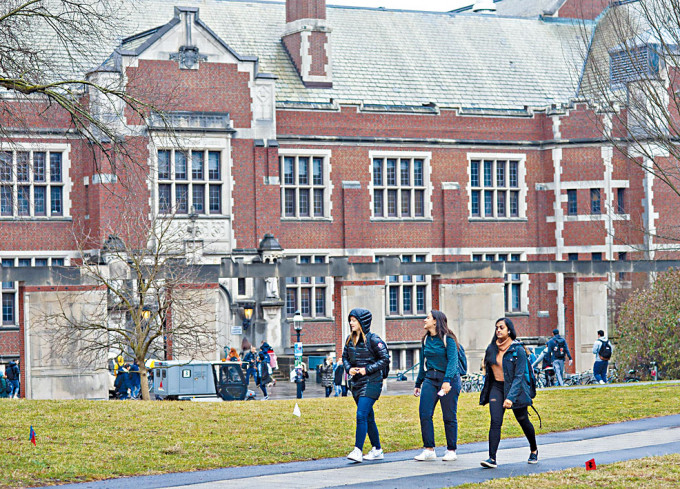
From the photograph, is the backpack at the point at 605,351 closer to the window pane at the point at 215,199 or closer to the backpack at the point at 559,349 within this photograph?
the backpack at the point at 559,349

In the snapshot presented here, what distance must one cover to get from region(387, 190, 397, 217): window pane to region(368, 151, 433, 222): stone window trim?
0.19ft

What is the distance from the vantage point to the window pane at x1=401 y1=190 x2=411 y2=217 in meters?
41.6

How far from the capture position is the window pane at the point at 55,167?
121 feet

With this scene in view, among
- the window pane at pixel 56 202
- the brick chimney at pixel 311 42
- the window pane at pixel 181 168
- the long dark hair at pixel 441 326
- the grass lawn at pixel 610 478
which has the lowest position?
the grass lawn at pixel 610 478

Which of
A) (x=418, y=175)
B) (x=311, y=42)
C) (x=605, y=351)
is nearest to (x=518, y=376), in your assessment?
(x=605, y=351)

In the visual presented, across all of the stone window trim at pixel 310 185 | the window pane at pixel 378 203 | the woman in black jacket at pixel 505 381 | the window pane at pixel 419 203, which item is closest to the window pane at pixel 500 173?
the window pane at pixel 419 203

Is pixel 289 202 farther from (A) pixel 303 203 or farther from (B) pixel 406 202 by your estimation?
(B) pixel 406 202

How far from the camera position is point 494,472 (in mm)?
12711

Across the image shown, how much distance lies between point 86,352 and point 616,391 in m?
11.7

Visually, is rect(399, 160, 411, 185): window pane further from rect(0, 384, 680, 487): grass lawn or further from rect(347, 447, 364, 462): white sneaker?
rect(347, 447, 364, 462): white sneaker

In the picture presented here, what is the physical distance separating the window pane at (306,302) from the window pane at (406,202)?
466cm

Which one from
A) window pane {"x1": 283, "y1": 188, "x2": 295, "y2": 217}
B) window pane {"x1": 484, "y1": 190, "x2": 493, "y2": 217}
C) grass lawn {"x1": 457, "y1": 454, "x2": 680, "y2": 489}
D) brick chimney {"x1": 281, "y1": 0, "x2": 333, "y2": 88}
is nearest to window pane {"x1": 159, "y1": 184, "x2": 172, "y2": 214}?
window pane {"x1": 283, "y1": 188, "x2": 295, "y2": 217}

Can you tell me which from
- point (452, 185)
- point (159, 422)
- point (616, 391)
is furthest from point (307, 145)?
point (159, 422)

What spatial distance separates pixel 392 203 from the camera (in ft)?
136
